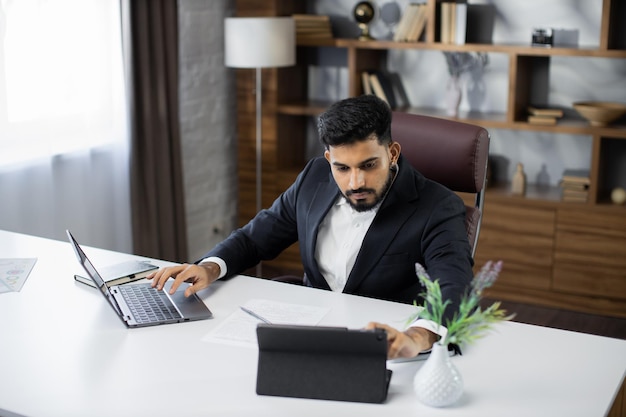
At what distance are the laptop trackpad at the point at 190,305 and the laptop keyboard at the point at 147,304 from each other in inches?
0.7

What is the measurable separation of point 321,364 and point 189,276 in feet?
2.30

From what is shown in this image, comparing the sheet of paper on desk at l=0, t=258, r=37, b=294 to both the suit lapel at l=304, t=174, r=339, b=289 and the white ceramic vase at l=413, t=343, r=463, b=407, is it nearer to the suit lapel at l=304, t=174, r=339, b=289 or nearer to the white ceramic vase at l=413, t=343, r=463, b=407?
the suit lapel at l=304, t=174, r=339, b=289

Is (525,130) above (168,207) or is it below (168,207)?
above

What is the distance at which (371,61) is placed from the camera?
4570mm

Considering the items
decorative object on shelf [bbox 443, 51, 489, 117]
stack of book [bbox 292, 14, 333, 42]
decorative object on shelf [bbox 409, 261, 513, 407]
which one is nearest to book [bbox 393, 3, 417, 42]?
decorative object on shelf [bbox 443, 51, 489, 117]

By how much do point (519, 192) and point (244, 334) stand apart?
2.46 m

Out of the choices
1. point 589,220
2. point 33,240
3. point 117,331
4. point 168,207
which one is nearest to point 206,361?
point 117,331

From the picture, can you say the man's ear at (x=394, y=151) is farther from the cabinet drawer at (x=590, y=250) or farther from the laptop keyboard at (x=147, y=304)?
the cabinet drawer at (x=590, y=250)

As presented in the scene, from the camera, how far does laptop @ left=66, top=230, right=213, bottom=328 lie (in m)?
2.21

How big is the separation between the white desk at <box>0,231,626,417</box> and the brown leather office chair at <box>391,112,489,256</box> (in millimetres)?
545

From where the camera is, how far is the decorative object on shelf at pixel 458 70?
436 centimetres

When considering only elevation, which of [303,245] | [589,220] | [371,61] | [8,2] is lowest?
[589,220]

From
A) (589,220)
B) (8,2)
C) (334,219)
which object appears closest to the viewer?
(334,219)

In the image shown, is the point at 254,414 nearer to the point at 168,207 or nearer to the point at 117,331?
the point at 117,331
